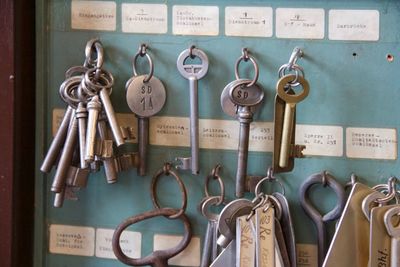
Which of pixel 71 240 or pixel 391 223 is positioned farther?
pixel 71 240

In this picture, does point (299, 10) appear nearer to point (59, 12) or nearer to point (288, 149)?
point (288, 149)

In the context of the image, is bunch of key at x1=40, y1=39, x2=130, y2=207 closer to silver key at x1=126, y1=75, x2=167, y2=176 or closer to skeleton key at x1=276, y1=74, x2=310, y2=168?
silver key at x1=126, y1=75, x2=167, y2=176

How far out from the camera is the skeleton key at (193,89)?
68 cm

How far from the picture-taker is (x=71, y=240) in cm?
73

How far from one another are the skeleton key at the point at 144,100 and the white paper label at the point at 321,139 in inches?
8.1

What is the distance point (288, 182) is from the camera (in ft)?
2.24

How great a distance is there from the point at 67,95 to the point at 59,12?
0.14 metres

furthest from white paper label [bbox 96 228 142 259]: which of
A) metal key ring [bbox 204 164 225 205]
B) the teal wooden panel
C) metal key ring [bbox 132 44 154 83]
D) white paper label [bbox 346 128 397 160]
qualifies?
white paper label [bbox 346 128 397 160]

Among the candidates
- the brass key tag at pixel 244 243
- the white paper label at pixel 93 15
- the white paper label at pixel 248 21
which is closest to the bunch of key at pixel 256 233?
the brass key tag at pixel 244 243

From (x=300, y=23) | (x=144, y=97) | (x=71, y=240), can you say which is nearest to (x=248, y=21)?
(x=300, y=23)

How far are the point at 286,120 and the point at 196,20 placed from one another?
0.19m

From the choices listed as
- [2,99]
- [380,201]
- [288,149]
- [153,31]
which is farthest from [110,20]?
[380,201]

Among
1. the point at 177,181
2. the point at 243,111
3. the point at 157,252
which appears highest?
the point at 243,111

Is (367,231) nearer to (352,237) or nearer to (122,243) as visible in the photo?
(352,237)
